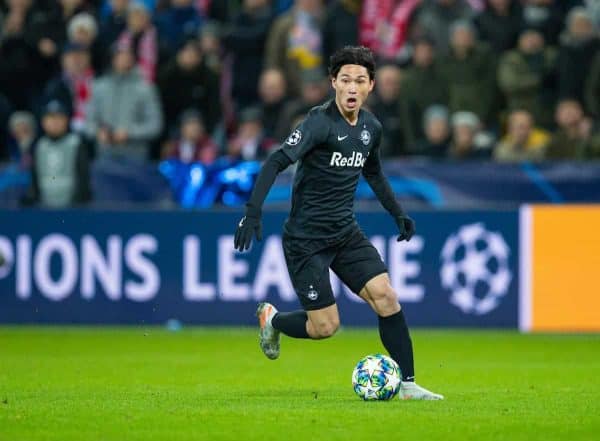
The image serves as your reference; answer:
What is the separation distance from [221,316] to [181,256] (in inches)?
31.2

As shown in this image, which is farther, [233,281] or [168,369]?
[233,281]

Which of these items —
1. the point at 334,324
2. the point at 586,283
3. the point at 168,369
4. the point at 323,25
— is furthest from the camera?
the point at 323,25

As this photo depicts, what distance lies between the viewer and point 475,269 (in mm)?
15898

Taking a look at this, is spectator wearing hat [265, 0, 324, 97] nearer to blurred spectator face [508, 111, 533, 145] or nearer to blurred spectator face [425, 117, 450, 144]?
blurred spectator face [425, 117, 450, 144]

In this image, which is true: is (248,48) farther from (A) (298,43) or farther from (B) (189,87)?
(B) (189,87)

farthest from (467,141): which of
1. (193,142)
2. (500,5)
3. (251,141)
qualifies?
(193,142)

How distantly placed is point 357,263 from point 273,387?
1.43 meters

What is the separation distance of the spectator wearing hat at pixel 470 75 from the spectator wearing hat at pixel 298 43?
175cm

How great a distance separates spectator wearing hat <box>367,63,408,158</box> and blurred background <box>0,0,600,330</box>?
23 millimetres

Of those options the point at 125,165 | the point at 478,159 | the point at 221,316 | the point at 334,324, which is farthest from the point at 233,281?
the point at 334,324

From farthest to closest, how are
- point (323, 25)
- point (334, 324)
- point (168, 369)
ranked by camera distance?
point (323, 25) → point (168, 369) → point (334, 324)

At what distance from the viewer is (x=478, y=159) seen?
1681 centimetres

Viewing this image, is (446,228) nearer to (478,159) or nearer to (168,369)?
(478,159)

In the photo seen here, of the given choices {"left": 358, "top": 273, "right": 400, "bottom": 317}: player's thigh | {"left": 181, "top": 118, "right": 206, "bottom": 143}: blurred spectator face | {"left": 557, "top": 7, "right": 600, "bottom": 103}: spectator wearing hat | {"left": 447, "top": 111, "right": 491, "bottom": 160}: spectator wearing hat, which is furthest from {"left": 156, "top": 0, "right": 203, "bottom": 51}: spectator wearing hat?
{"left": 358, "top": 273, "right": 400, "bottom": 317}: player's thigh
